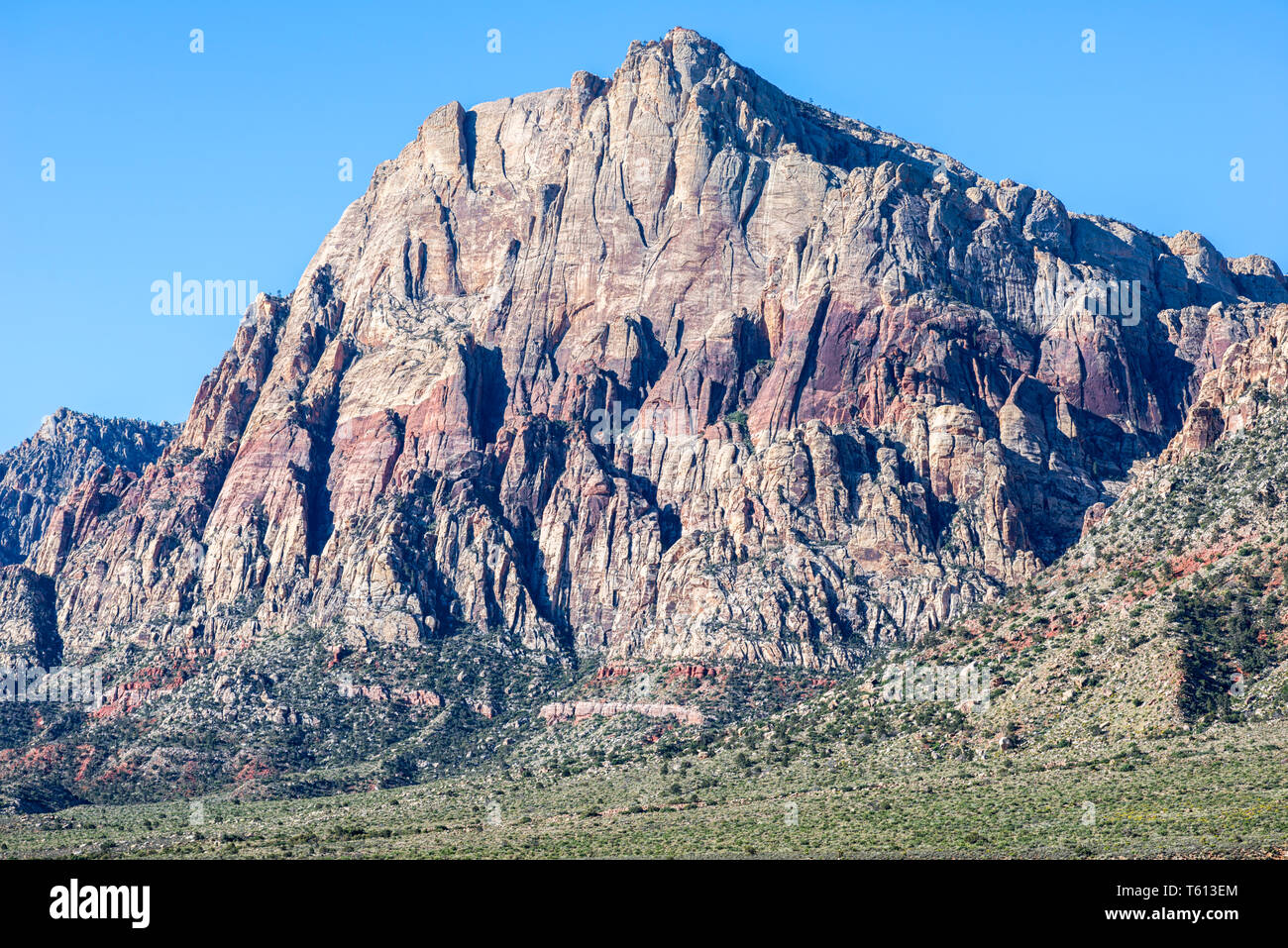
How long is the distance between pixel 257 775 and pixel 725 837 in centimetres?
8564

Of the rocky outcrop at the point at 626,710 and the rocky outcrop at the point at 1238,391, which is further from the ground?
the rocky outcrop at the point at 1238,391

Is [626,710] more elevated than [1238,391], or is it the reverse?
[1238,391]

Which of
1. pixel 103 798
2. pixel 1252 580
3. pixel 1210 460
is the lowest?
pixel 103 798

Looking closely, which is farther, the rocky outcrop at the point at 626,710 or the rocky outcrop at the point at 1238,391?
the rocky outcrop at the point at 626,710

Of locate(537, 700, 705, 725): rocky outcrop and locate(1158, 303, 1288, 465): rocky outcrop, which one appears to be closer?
locate(1158, 303, 1288, 465): rocky outcrop

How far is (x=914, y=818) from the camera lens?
11838cm

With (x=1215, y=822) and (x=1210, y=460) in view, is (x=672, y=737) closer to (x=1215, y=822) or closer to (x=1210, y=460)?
(x=1210, y=460)

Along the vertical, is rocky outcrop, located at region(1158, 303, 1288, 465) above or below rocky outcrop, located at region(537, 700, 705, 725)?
above

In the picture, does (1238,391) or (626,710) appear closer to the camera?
(1238,391)

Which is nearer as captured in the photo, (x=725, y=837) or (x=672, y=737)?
(x=725, y=837)
